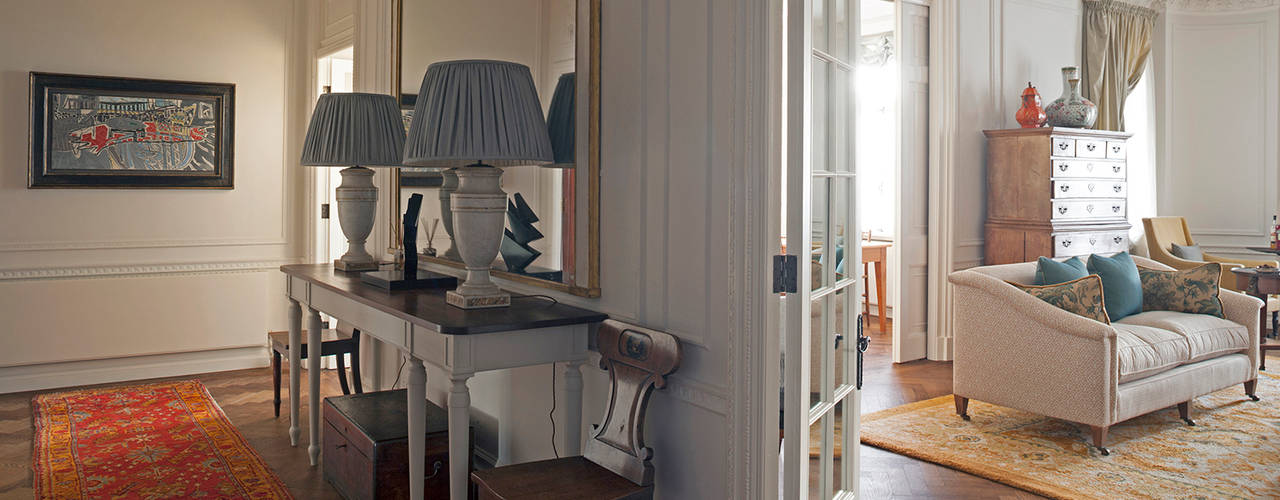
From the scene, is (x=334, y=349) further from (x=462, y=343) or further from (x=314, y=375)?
(x=462, y=343)

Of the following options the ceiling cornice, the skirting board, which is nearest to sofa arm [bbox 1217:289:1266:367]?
the ceiling cornice

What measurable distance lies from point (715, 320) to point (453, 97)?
900 mm

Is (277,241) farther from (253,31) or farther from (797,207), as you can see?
(797,207)

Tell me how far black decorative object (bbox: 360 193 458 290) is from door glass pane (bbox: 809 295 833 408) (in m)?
1.37

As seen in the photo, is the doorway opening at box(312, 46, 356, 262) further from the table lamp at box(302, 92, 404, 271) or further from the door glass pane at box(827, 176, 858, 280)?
the door glass pane at box(827, 176, 858, 280)

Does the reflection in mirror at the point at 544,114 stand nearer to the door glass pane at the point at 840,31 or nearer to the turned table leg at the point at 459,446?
the turned table leg at the point at 459,446

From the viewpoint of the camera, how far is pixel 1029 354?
12.6 ft

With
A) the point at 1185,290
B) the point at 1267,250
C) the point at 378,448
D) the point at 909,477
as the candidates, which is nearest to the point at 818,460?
the point at 909,477

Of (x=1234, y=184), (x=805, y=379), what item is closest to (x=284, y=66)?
(x=805, y=379)

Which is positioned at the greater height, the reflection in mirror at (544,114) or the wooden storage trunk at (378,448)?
the reflection in mirror at (544,114)

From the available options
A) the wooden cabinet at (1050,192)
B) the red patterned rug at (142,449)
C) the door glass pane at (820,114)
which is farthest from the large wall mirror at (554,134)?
the wooden cabinet at (1050,192)

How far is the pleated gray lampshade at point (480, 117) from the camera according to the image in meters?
2.29

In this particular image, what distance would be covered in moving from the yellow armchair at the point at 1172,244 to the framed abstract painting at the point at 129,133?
6.42m

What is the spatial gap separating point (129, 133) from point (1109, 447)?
5.28 meters
